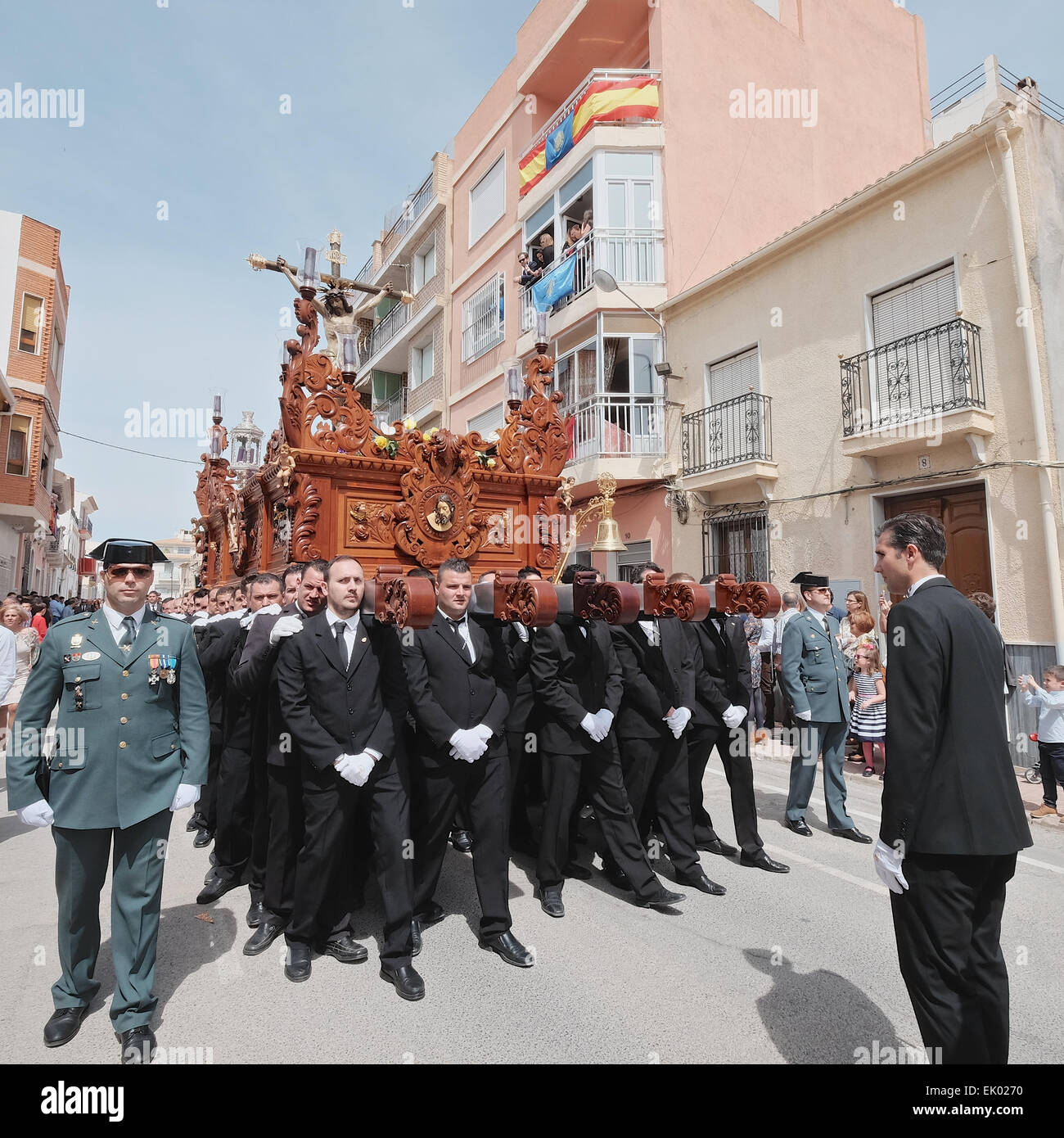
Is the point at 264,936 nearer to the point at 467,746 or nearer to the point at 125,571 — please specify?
the point at 467,746

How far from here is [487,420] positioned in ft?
58.8

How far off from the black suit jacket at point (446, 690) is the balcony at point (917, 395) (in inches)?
287

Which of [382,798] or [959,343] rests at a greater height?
[959,343]

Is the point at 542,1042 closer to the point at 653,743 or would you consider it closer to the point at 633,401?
the point at 653,743

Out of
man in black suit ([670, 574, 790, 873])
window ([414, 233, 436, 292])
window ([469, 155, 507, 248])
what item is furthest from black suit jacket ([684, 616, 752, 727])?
window ([414, 233, 436, 292])

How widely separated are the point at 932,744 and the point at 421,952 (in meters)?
2.66

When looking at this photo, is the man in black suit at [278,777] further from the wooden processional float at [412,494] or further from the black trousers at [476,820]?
the black trousers at [476,820]

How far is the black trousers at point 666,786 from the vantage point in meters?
4.61

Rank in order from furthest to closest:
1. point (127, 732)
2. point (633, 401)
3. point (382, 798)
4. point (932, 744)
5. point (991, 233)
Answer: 1. point (633, 401)
2. point (991, 233)
3. point (382, 798)
4. point (127, 732)
5. point (932, 744)

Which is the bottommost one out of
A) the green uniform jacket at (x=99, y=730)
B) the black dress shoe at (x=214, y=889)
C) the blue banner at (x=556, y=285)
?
the black dress shoe at (x=214, y=889)

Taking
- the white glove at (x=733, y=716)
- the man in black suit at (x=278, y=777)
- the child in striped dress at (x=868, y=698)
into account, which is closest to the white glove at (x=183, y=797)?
the man in black suit at (x=278, y=777)

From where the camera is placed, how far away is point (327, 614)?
3.75m

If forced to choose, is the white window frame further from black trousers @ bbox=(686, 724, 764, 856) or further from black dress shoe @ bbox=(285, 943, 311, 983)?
black dress shoe @ bbox=(285, 943, 311, 983)
